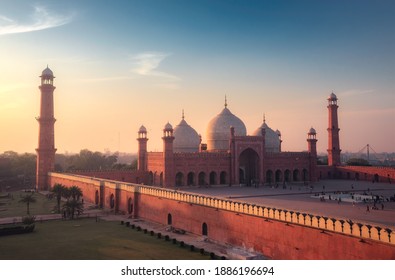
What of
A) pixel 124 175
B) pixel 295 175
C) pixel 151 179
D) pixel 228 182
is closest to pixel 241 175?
pixel 228 182

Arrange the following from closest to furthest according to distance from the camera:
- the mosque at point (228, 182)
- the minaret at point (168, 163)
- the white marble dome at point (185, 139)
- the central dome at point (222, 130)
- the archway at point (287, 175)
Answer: the mosque at point (228, 182)
the minaret at point (168, 163)
the archway at point (287, 175)
the central dome at point (222, 130)
the white marble dome at point (185, 139)

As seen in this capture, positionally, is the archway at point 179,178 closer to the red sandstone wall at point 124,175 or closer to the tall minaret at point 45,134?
the red sandstone wall at point 124,175

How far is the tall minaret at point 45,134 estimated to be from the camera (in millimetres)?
42500

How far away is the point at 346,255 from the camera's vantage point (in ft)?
41.8

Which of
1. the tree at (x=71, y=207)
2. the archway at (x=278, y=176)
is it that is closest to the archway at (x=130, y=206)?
the tree at (x=71, y=207)

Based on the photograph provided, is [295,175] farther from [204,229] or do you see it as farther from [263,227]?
[263,227]

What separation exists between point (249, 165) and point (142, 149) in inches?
427

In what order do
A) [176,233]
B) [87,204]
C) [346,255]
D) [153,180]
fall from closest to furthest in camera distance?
[346,255], [176,233], [87,204], [153,180]

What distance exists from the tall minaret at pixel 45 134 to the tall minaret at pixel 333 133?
30.7m


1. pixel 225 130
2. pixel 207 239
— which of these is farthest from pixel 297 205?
pixel 225 130

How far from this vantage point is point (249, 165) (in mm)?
39844

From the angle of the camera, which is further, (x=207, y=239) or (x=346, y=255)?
(x=207, y=239)
